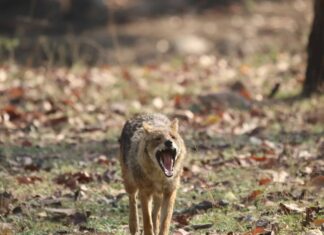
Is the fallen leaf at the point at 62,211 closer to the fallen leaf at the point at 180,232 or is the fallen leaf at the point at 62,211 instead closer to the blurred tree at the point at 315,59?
the fallen leaf at the point at 180,232

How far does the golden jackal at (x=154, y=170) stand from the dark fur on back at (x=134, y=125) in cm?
1

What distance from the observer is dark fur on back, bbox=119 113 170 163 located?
25.1ft

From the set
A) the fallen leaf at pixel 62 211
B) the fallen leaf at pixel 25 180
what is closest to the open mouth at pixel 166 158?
the fallen leaf at pixel 62 211

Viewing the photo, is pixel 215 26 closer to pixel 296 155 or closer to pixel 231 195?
pixel 296 155

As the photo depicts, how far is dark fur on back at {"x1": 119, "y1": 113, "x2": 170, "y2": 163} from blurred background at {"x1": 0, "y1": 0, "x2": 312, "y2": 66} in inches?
347

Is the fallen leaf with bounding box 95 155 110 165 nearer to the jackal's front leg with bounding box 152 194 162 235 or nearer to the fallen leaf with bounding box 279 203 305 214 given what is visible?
the jackal's front leg with bounding box 152 194 162 235

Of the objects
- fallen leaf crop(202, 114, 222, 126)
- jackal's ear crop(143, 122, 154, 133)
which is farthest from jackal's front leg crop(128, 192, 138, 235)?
fallen leaf crop(202, 114, 222, 126)

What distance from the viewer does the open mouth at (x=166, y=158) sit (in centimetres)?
684

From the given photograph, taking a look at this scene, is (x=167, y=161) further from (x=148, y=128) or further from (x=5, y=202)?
(x=5, y=202)

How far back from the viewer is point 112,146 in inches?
423

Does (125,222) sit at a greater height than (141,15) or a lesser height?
lesser

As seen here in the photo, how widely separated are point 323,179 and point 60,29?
Result: 13975 mm

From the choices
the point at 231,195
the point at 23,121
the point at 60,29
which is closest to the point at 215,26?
the point at 60,29

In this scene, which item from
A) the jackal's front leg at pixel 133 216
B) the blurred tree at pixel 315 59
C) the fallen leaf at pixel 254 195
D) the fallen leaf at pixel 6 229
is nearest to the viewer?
the fallen leaf at pixel 6 229
